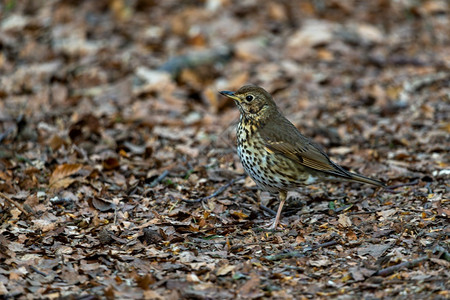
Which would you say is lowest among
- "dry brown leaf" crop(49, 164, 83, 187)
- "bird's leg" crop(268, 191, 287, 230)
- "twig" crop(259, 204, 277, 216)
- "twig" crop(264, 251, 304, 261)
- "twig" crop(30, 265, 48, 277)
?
"twig" crop(259, 204, 277, 216)

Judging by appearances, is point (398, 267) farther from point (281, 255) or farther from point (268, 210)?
point (268, 210)

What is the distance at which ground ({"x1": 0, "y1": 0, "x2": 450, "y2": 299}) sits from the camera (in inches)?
180

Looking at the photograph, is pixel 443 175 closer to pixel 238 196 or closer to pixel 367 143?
pixel 367 143

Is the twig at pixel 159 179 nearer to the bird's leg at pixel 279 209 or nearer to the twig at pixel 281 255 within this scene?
the bird's leg at pixel 279 209

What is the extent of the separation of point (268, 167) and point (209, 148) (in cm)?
195

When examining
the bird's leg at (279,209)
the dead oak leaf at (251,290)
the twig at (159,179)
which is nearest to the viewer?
the dead oak leaf at (251,290)

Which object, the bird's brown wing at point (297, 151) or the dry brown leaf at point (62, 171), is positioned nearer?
the bird's brown wing at point (297, 151)

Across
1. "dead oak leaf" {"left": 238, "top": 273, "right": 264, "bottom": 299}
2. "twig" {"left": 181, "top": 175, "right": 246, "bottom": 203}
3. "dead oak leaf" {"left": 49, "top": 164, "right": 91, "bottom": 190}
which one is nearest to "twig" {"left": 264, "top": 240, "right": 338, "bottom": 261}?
"dead oak leaf" {"left": 238, "top": 273, "right": 264, "bottom": 299}

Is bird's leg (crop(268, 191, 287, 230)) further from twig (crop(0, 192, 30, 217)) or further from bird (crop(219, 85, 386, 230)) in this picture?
twig (crop(0, 192, 30, 217))

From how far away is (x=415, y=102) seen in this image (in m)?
8.70

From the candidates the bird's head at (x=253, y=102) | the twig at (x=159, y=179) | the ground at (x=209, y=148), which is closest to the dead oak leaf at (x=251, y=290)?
the ground at (x=209, y=148)

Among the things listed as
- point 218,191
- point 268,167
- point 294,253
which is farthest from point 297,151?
point 294,253

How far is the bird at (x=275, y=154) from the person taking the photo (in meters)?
5.71

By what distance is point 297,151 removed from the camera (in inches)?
232
